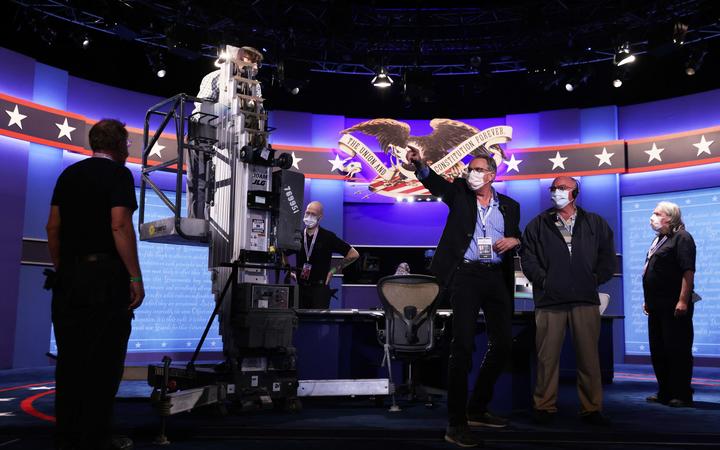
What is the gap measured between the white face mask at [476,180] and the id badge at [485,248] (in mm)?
400

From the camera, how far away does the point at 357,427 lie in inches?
171

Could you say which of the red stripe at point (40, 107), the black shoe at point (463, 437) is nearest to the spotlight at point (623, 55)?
the black shoe at point (463, 437)

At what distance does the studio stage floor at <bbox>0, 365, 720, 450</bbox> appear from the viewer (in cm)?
371

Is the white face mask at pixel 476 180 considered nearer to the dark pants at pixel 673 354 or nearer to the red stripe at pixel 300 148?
the dark pants at pixel 673 354

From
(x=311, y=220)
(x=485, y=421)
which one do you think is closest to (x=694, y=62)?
(x=311, y=220)

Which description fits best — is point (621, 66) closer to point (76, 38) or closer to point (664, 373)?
point (664, 373)

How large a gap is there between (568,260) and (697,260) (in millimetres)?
6756

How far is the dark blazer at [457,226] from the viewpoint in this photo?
4.09 metres

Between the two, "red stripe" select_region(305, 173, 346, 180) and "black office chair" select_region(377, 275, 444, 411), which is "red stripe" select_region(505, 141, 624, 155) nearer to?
"red stripe" select_region(305, 173, 346, 180)

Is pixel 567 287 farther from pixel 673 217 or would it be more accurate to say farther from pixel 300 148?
pixel 300 148

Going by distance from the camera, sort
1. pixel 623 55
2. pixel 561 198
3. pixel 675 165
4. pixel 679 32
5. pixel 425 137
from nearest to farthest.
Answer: pixel 561 198
pixel 679 32
pixel 623 55
pixel 675 165
pixel 425 137

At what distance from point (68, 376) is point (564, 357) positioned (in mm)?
6123

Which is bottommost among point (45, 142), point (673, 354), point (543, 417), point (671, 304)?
point (543, 417)

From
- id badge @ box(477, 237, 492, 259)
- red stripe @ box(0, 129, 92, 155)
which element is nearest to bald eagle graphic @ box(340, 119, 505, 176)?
red stripe @ box(0, 129, 92, 155)
